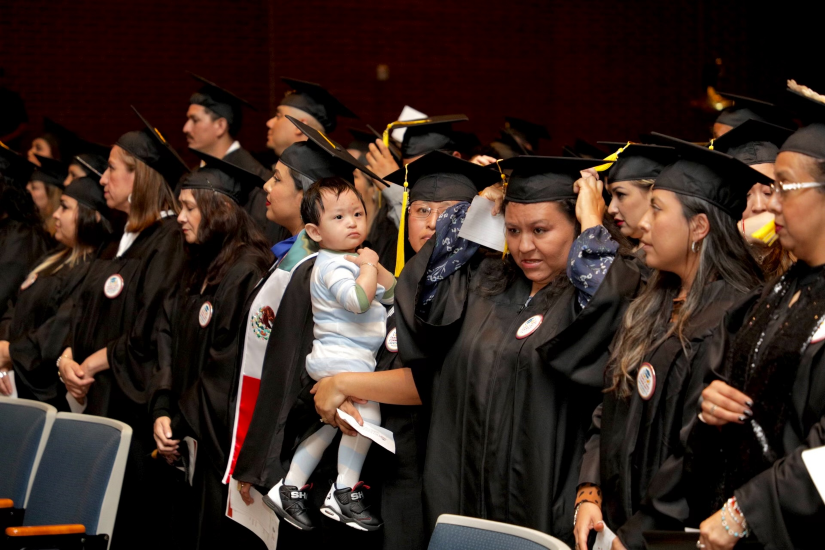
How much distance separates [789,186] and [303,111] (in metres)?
4.04

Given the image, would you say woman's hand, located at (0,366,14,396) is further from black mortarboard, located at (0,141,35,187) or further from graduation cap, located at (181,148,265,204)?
graduation cap, located at (181,148,265,204)

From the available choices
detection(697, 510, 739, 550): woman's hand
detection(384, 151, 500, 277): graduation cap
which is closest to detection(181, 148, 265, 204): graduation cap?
detection(384, 151, 500, 277): graduation cap

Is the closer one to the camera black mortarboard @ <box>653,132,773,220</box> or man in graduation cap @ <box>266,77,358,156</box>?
black mortarboard @ <box>653,132,773,220</box>

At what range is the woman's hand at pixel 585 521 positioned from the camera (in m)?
2.52

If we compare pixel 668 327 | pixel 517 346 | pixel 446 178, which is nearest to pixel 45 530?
pixel 517 346

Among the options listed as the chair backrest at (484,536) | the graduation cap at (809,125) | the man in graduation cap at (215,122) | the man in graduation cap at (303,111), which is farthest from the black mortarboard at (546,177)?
the man in graduation cap at (215,122)

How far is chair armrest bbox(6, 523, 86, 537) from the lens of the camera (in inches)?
119

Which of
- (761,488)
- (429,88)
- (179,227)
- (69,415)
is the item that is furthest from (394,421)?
(429,88)

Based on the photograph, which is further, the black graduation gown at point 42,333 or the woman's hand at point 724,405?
the black graduation gown at point 42,333

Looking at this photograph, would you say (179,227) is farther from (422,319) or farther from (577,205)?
(577,205)

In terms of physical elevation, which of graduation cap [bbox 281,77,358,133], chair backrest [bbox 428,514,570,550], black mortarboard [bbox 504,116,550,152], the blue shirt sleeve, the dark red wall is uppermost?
the dark red wall

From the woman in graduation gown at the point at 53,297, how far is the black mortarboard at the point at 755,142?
3570mm

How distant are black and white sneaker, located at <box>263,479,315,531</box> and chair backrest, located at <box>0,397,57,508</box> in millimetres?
1041

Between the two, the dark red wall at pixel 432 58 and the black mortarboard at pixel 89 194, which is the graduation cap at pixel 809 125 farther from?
the dark red wall at pixel 432 58
